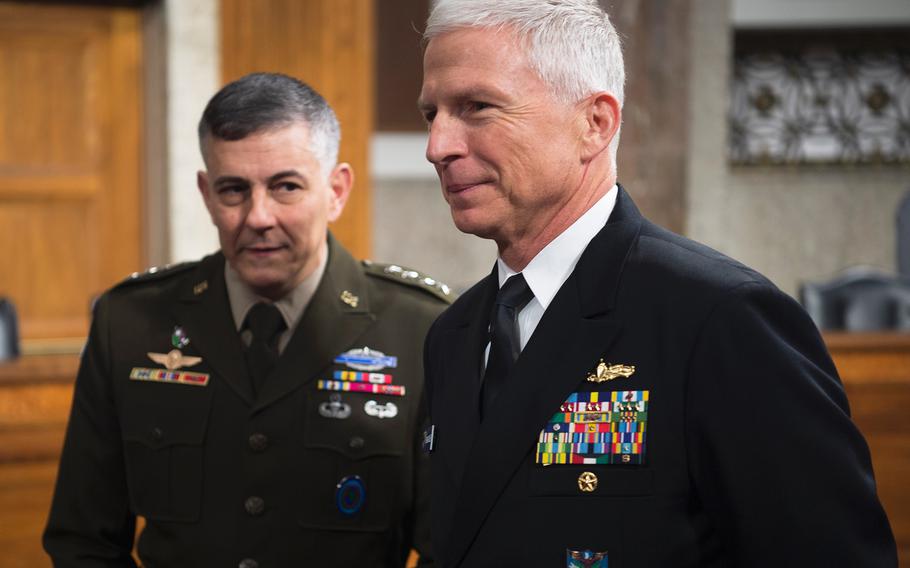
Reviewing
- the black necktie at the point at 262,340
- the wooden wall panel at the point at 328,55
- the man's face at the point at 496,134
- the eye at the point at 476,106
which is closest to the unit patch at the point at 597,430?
the man's face at the point at 496,134

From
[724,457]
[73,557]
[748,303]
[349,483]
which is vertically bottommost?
[73,557]

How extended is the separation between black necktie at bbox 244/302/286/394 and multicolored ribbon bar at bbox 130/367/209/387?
0.10 metres

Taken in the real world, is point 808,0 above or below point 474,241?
above

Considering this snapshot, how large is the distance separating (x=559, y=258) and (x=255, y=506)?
2.52 feet

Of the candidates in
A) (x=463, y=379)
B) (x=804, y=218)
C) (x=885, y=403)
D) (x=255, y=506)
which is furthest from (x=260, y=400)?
(x=804, y=218)

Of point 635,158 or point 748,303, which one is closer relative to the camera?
point 748,303

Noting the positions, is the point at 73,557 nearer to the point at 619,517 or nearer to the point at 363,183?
the point at 619,517

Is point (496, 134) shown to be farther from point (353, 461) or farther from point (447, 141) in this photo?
point (353, 461)

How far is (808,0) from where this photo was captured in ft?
26.6

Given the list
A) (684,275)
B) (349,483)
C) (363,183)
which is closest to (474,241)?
(363,183)

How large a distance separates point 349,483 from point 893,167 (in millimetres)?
7470

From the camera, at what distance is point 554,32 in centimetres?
125

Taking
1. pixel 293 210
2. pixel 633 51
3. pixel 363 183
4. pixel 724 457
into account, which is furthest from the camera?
pixel 363 183

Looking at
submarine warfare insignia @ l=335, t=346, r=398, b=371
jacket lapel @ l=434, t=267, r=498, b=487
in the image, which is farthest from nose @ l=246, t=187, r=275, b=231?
jacket lapel @ l=434, t=267, r=498, b=487
